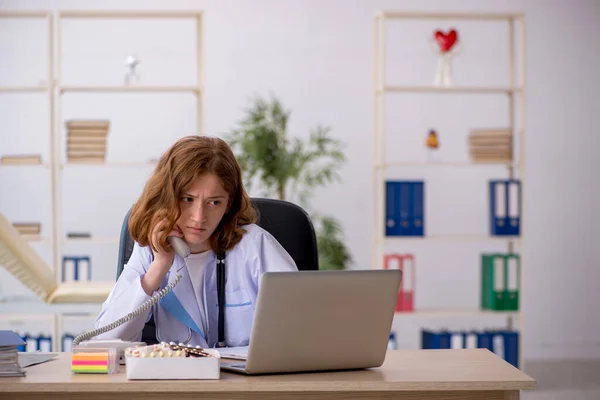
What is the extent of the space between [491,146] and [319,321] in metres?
3.55

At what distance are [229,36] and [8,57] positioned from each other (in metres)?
1.42

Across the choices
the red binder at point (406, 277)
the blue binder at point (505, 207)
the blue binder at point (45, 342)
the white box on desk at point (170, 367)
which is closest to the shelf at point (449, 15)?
the blue binder at point (505, 207)

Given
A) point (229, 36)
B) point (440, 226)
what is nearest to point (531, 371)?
point (440, 226)

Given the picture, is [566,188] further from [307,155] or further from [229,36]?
[229,36]

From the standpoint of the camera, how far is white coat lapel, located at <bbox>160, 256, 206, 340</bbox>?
6.95 feet

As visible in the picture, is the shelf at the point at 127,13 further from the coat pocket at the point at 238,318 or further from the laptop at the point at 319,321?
the laptop at the point at 319,321

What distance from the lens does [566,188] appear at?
19.5ft

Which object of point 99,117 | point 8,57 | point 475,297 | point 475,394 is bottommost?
point 475,297

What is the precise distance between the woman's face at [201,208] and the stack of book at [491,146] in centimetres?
306

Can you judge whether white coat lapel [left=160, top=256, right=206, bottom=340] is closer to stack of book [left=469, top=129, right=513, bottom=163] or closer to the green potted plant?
the green potted plant

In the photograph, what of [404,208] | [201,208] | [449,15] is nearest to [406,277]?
[404,208]

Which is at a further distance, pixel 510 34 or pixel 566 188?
pixel 566 188

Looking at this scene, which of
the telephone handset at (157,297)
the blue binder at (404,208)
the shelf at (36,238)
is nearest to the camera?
the telephone handset at (157,297)

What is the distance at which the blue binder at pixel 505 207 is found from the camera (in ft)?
16.0
